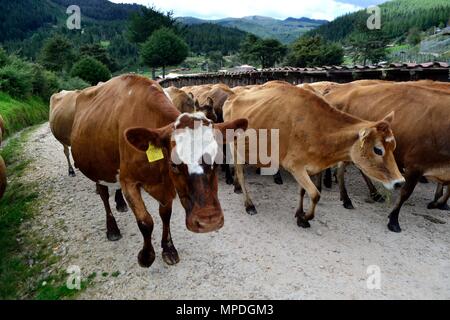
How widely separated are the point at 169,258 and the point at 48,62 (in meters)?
55.5

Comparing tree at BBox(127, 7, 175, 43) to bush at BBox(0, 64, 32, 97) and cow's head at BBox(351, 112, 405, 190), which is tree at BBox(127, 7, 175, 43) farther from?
cow's head at BBox(351, 112, 405, 190)

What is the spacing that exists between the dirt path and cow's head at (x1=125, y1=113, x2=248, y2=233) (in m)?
1.38

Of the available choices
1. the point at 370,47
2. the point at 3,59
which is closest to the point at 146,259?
the point at 3,59

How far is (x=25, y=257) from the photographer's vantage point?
561cm

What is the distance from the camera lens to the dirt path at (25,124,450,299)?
4445mm

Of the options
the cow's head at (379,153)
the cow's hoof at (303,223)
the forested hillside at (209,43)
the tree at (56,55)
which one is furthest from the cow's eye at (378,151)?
the forested hillside at (209,43)

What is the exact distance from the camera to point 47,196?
7832 mm

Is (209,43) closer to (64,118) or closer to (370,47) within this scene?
(370,47)

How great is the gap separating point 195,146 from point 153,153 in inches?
24.5

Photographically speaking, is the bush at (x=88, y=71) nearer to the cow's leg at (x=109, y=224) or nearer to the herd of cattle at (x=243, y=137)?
the herd of cattle at (x=243, y=137)

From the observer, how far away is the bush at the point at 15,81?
758 inches

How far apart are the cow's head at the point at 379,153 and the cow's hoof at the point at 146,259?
334cm

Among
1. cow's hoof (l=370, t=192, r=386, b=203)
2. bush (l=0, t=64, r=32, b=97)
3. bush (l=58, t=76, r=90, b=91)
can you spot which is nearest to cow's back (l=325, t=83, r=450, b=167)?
cow's hoof (l=370, t=192, r=386, b=203)
